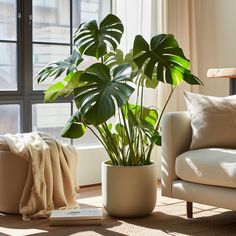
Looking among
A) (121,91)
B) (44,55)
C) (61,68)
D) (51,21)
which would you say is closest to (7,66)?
(44,55)

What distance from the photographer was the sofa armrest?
336 centimetres

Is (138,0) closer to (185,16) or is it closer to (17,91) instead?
(185,16)

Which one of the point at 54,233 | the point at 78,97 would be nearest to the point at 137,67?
the point at 78,97

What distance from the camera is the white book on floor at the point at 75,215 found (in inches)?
128

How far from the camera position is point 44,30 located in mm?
4430

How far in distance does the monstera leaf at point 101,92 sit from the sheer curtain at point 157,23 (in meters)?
1.37

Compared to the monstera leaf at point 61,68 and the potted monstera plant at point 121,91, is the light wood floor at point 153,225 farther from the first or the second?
the monstera leaf at point 61,68

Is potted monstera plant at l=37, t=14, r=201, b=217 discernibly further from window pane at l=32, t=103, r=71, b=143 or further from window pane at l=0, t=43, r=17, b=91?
window pane at l=32, t=103, r=71, b=143

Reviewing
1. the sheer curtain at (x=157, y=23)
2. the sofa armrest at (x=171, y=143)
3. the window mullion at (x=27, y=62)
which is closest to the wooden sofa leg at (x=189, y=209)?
the sofa armrest at (x=171, y=143)

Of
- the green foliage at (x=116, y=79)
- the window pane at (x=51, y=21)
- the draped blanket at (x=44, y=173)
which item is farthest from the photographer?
the window pane at (x=51, y=21)

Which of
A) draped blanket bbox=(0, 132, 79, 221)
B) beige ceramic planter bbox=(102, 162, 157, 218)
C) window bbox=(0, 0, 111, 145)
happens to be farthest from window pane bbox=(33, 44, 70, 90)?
beige ceramic planter bbox=(102, 162, 157, 218)

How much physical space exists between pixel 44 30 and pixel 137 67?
1339 millimetres

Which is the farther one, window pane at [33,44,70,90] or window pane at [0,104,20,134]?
window pane at [33,44,70,90]

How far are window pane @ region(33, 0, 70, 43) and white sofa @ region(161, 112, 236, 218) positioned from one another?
5.08 ft
